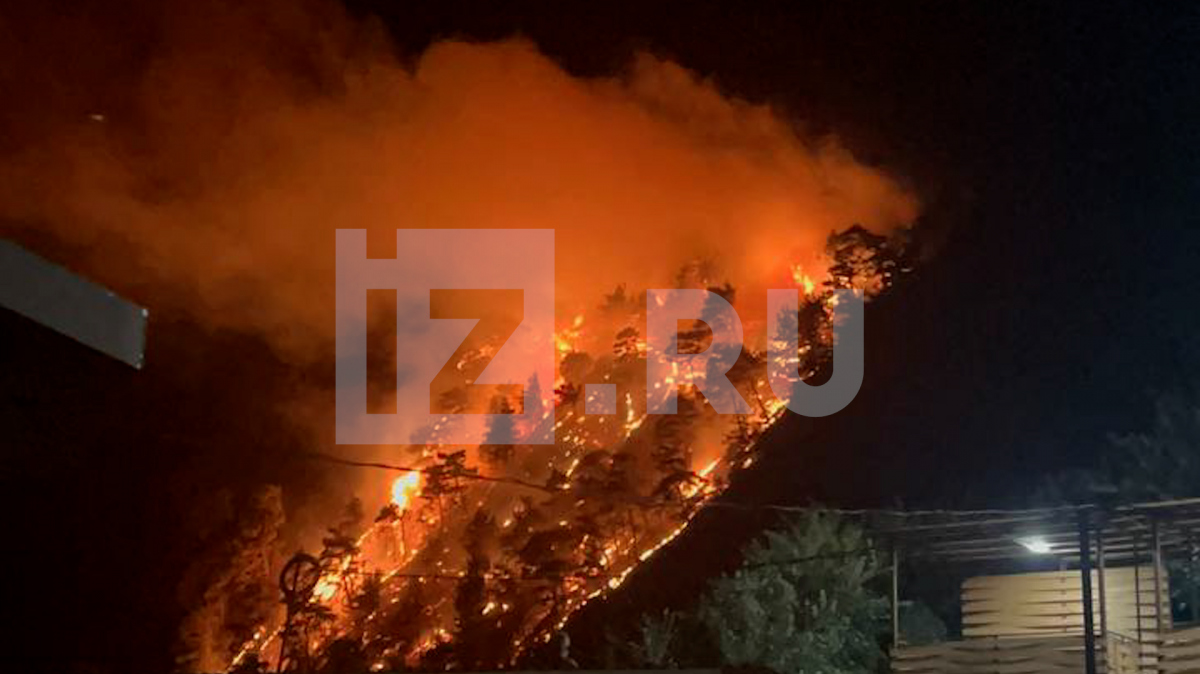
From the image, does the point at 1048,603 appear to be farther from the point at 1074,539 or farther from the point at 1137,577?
the point at 1074,539

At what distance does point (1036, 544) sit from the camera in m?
11.5

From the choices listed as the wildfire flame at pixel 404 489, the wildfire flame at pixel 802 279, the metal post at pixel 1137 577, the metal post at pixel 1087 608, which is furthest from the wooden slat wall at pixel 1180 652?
the wildfire flame at pixel 404 489

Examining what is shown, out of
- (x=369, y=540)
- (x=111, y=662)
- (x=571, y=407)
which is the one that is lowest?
(x=111, y=662)

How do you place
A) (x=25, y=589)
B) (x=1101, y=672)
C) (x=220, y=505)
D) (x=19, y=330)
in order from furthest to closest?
(x=220, y=505) < (x=1101, y=672) < (x=25, y=589) < (x=19, y=330)

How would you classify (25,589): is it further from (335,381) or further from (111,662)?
(335,381)

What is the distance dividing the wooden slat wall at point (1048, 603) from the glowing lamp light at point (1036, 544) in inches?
20.8

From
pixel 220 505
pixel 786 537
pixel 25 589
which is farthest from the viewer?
pixel 220 505

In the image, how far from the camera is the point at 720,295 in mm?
15273

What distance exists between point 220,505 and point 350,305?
309cm

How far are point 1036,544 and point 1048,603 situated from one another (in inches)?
53.0

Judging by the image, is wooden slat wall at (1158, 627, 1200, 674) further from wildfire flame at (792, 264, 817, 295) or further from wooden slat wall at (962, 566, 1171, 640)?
wildfire flame at (792, 264, 817, 295)

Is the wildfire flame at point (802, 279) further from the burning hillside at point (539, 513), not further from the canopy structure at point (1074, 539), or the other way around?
the canopy structure at point (1074, 539)

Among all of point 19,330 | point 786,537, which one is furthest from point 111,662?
point 19,330

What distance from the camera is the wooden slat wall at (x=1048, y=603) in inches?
470
